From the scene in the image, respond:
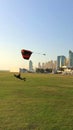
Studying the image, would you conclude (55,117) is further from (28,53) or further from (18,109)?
(28,53)

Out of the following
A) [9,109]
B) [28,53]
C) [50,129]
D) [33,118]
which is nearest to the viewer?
[50,129]

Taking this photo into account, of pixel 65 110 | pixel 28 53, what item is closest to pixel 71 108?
pixel 65 110

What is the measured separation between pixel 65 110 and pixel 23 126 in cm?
481

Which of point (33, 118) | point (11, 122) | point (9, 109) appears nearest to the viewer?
point (11, 122)

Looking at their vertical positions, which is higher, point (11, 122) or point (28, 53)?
point (28, 53)

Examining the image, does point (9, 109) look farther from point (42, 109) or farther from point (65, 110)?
point (65, 110)

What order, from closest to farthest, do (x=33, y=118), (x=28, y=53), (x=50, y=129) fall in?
(x=50, y=129) < (x=33, y=118) < (x=28, y=53)

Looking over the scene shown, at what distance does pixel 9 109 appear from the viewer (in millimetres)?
16031

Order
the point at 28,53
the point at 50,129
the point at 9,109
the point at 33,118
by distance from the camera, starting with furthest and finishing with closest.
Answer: the point at 28,53 → the point at 9,109 → the point at 33,118 → the point at 50,129

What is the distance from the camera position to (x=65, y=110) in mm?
16047

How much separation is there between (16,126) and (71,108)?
5878 millimetres

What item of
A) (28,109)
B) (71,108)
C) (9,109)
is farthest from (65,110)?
(9,109)

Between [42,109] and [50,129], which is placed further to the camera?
[42,109]

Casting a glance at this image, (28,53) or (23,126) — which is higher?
(28,53)
